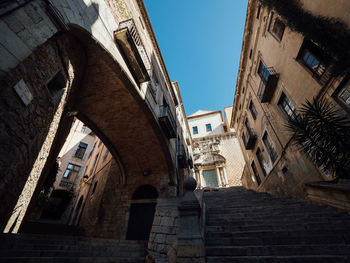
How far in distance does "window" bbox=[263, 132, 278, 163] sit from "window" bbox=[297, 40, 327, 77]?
4722mm

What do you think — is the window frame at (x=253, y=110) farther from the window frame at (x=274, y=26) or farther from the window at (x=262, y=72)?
the window frame at (x=274, y=26)

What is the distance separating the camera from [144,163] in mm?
9883

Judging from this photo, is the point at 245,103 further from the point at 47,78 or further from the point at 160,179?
the point at 47,78

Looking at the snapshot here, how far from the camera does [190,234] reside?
3.05 metres

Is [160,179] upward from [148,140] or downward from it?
downward

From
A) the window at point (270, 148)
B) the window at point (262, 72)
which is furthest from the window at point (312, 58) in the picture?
the window at point (270, 148)

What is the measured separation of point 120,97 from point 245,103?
34.5 feet

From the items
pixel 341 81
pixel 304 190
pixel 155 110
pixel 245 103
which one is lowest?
pixel 304 190

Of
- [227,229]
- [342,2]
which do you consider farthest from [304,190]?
[342,2]

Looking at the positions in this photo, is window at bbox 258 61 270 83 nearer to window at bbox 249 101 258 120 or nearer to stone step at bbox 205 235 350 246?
window at bbox 249 101 258 120

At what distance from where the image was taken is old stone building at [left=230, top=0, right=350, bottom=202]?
507 centimetres

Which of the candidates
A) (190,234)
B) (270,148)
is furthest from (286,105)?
(190,234)

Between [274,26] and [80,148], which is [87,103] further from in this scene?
[80,148]

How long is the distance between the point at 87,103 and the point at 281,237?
7942mm
